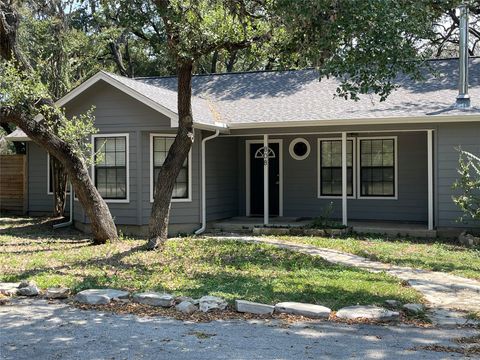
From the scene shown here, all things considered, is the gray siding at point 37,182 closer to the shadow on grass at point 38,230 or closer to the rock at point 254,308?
the shadow on grass at point 38,230

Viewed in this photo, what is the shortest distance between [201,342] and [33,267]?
15.2ft

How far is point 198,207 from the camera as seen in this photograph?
44.5 feet

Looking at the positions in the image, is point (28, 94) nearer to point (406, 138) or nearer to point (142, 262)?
point (142, 262)

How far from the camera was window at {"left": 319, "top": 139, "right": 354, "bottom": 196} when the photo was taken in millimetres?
14711

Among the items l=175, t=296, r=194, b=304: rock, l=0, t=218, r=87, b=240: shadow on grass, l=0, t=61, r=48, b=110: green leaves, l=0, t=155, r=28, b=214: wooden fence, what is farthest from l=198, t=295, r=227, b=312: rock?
l=0, t=155, r=28, b=214: wooden fence

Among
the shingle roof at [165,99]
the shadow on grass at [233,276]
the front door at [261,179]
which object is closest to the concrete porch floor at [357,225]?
the front door at [261,179]

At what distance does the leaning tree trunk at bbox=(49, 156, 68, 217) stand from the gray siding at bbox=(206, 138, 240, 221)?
462 centimetres

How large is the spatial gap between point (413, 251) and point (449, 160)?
2.86 m

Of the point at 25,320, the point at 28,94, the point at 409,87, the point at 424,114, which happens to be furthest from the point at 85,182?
the point at 409,87

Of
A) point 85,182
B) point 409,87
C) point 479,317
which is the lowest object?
point 479,317

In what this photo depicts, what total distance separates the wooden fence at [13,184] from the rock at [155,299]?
1237 cm

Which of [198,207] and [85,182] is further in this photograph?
[198,207]

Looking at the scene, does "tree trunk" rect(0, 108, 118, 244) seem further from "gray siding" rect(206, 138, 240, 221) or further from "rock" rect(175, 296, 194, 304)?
"rock" rect(175, 296, 194, 304)

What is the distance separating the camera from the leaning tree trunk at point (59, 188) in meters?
16.0
